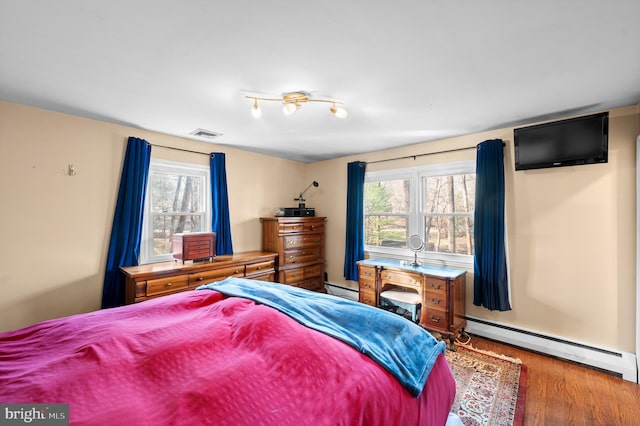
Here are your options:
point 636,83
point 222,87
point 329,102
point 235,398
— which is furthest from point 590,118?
point 235,398

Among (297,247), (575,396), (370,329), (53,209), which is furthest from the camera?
(297,247)

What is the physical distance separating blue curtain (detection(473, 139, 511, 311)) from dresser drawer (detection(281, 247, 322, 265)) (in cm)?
235

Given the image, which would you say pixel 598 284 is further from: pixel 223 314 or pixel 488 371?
pixel 223 314

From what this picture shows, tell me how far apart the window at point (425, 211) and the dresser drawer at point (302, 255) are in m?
0.86

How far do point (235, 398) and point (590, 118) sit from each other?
3577 mm

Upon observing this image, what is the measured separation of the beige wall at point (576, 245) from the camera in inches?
95.0

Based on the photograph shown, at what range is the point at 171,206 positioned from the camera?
3.42 m

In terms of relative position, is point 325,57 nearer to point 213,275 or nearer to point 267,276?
point 213,275

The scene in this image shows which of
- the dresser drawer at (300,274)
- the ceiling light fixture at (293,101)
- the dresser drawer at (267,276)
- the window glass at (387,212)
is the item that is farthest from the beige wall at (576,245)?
the dresser drawer at (267,276)

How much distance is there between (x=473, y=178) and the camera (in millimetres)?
3271

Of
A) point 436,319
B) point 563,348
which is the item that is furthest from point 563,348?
point 436,319

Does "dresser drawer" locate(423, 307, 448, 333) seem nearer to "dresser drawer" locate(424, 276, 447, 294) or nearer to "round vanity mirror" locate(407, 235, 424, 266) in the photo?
"dresser drawer" locate(424, 276, 447, 294)

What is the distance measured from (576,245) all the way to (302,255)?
10.8 feet

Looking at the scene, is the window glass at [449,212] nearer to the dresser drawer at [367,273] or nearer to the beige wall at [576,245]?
the beige wall at [576,245]
